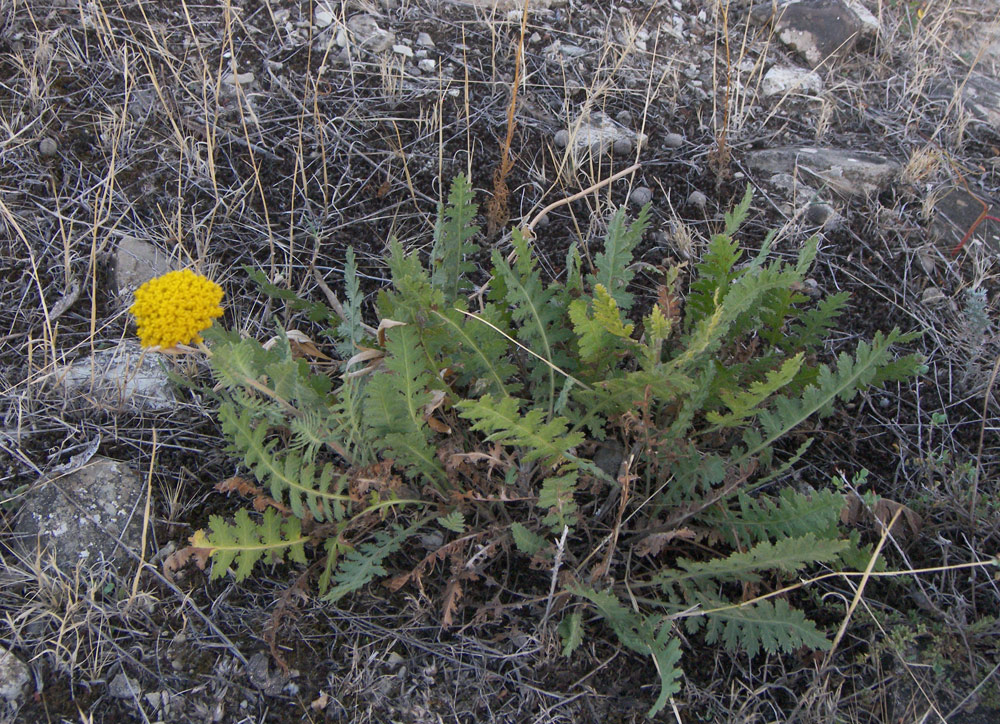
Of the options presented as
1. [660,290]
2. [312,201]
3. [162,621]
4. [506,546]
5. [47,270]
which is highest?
[660,290]

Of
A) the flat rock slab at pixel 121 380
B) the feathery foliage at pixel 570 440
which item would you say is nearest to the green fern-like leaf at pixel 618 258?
the feathery foliage at pixel 570 440

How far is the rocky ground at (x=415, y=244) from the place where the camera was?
1.86m

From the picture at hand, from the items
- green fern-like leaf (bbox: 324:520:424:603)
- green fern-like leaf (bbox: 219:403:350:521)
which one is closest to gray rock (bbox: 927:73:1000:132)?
green fern-like leaf (bbox: 324:520:424:603)

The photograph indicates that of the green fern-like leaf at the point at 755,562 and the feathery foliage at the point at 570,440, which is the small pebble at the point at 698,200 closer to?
the feathery foliage at the point at 570,440

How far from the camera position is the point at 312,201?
9.29 ft

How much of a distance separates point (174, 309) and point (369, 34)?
2.10 m

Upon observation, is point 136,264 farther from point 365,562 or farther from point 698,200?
point 698,200

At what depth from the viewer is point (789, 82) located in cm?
347

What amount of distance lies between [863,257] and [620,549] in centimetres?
170

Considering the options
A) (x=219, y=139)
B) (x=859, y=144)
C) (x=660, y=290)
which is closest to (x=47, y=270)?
(x=219, y=139)

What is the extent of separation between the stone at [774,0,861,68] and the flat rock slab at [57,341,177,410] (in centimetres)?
342

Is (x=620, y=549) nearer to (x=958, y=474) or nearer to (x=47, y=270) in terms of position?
(x=958, y=474)

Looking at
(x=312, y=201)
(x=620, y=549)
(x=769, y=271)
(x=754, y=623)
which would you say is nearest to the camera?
(x=754, y=623)

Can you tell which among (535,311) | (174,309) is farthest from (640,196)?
(174,309)
